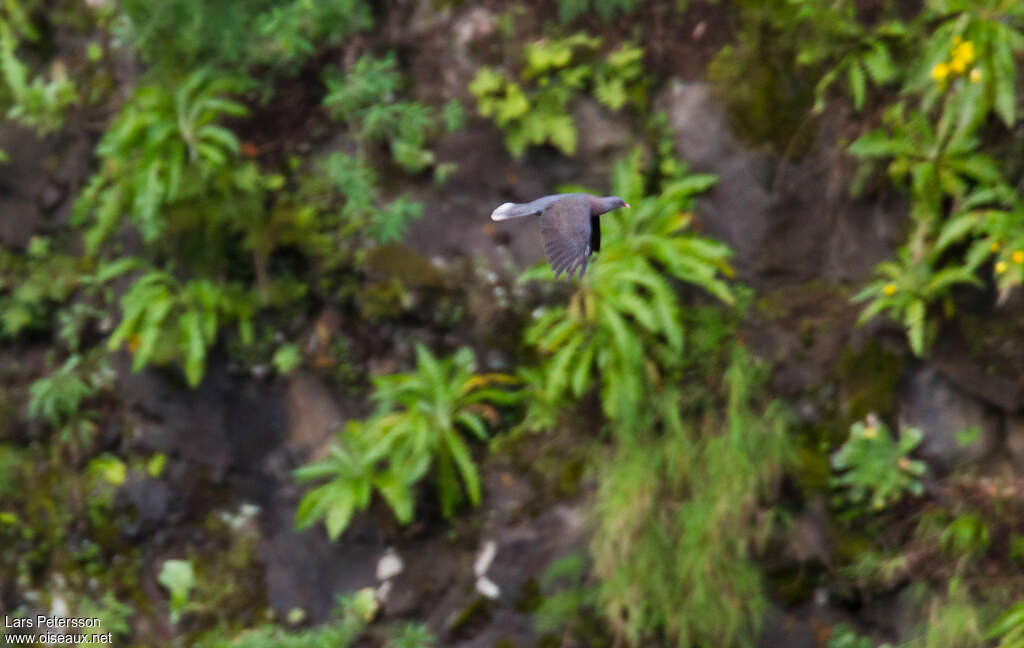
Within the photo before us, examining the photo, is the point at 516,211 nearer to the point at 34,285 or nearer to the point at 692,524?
the point at 692,524

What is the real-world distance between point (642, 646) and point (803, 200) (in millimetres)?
3412

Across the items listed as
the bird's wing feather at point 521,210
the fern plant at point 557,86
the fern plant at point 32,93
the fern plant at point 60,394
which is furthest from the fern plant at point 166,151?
the bird's wing feather at point 521,210

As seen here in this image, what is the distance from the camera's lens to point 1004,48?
5.65 m

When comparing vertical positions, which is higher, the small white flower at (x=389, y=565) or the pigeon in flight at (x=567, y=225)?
the pigeon in flight at (x=567, y=225)

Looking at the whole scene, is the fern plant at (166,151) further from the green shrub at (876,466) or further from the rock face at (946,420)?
the rock face at (946,420)

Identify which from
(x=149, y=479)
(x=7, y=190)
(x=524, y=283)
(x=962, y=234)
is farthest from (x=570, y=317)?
(x=7, y=190)

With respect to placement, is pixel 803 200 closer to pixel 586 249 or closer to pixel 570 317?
pixel 570 317

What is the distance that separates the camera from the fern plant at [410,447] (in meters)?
6.94

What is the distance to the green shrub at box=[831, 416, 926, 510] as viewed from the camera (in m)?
6.40

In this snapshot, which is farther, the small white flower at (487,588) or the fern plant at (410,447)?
the small white flower at (487,588)

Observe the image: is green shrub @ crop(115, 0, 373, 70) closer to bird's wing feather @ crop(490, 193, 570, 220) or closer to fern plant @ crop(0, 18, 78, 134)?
fern plant @ crop(0, 18, 78, 134)

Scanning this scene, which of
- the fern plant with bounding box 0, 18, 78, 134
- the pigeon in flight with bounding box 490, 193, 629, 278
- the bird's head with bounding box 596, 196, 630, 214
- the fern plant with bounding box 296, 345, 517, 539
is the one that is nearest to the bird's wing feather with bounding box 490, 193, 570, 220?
the pigeon in flight with bounding box 490, 193, 629, 278

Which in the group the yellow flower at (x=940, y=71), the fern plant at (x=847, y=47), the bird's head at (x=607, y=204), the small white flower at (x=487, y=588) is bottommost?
the small white flower at (x=487, y=588)

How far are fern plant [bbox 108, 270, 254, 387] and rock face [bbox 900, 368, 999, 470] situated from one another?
5123 millimetres
